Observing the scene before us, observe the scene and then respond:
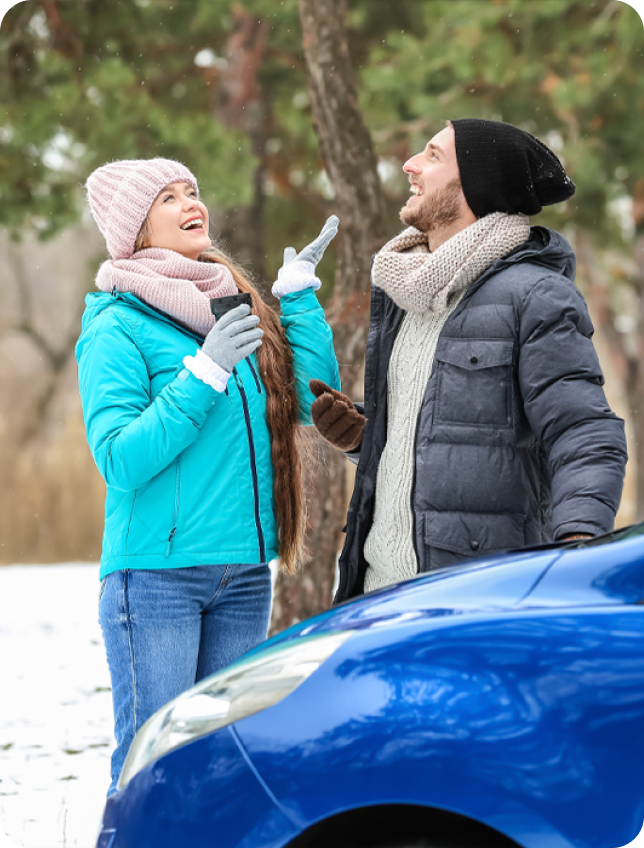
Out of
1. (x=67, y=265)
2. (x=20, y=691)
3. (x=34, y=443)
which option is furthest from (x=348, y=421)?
(x=67, y=265)

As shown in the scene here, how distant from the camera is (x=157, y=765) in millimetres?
1751

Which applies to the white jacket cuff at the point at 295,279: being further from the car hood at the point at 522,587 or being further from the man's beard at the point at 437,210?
the car hood at the point at 522,587

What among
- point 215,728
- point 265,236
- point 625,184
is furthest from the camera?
point 265,236

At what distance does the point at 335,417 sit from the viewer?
2895mm

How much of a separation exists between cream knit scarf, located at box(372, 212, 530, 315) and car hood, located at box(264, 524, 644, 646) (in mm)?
980

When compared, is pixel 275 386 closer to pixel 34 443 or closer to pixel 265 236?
pixel 265 236

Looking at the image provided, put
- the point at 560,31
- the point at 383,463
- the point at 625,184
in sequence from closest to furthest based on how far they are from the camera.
Answer: the point at 383,463
the point at 560,31
the point at 625,184

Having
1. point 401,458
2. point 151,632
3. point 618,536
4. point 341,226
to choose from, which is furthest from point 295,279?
point 341,226

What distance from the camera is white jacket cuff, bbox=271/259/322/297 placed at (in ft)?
9.84

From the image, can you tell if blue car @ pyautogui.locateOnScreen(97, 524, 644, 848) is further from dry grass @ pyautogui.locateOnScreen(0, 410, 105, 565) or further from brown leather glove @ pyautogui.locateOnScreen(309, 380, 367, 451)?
dry grass @ pyautogui.locateOnScreen(0, 410, 105, 565)

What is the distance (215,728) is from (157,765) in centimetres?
14

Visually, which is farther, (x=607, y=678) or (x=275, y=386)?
(x=275, y=386)

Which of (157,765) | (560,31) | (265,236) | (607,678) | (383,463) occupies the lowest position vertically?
(157,765)

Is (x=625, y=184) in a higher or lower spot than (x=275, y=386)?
higher
